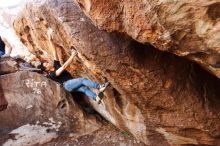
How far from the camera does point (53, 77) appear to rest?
8250 millimetres

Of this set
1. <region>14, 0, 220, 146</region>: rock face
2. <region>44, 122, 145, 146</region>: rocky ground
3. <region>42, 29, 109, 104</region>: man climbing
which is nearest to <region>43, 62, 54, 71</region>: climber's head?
<region>42, 29, 109, 104</region>: man climbing

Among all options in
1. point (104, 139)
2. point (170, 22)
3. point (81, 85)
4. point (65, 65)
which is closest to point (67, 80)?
point (81, 85)

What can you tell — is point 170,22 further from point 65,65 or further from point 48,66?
point 48,66

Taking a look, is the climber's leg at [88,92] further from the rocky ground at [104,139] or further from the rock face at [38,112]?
the rocky ground at [104,139]

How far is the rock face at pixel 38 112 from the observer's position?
8.55m

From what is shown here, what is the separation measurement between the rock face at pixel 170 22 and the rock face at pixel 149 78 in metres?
0.24

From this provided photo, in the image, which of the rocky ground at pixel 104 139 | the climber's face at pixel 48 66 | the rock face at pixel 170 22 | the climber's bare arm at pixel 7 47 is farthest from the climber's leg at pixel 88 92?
the rock face at pixel 170 22

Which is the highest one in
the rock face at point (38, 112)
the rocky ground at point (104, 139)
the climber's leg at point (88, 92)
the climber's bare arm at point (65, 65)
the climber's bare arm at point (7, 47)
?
the climber's bare arm at point (7, 47)

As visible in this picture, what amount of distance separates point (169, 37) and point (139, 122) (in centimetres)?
361

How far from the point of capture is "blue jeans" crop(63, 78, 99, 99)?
25.2 feet

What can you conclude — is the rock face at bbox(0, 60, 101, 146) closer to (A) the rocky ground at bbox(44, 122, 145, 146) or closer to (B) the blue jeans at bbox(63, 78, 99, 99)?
(A) the rocky ground at bbox(44, 122, 145, 146)

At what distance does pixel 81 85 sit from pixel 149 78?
2578 mm

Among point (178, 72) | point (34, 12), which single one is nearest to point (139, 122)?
point (178, 72)

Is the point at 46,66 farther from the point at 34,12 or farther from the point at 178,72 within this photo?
the point at 178,72
